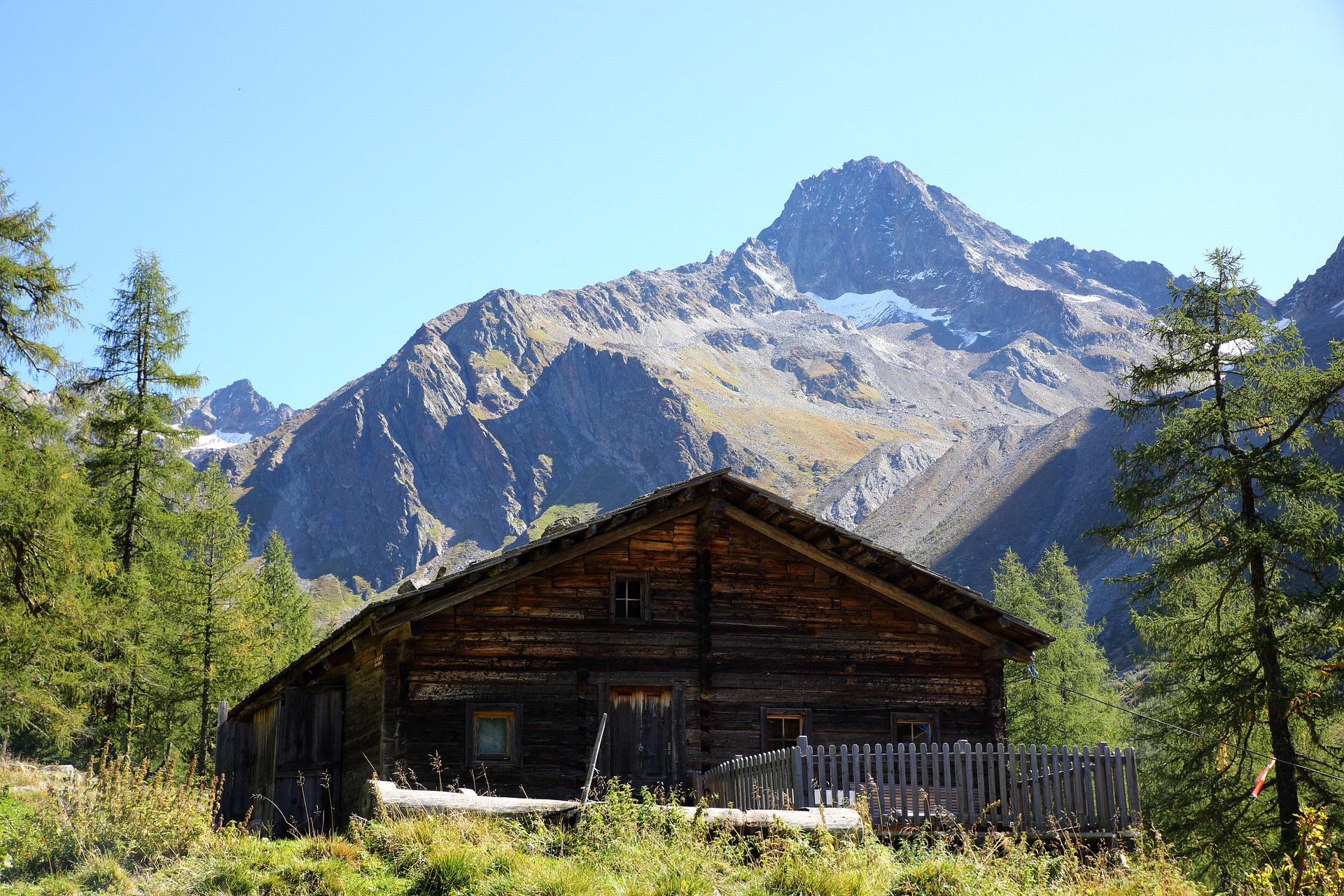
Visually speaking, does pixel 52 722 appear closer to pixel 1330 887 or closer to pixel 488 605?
pixel 488 605

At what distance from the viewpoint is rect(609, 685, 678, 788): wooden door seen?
58.2 feet

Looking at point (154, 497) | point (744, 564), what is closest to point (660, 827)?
point (744, 564)

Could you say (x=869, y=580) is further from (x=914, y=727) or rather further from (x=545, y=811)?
(x=545, y=811)

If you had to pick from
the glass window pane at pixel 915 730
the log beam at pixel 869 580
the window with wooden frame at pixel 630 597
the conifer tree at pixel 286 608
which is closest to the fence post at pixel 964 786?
the glass window pane at pixel 915 730

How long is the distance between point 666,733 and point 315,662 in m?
5.88

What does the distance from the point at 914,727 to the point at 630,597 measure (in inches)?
212

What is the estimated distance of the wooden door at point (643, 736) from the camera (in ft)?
58.2

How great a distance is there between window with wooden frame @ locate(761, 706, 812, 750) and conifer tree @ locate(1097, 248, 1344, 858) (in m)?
7.20

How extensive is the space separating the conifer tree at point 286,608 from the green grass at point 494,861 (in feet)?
92.8

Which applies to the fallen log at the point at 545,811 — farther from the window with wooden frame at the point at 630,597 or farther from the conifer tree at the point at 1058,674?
the conifer tree at the point at 1058,674

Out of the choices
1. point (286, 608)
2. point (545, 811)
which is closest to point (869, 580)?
point (545, 811)

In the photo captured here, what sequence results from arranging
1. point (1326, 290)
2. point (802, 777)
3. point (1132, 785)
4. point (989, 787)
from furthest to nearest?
point (1326, 290)
point (989, 787)
point (1132, 785)
point (802, 777)

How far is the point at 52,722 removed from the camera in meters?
25.5

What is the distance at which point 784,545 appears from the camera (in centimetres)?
1889
